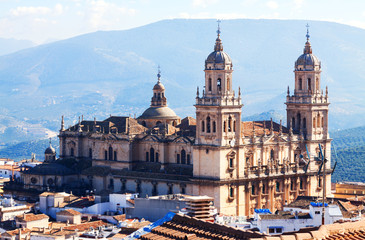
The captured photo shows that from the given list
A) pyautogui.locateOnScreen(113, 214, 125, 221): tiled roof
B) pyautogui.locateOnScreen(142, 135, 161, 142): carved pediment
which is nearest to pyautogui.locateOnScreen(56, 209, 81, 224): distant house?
pyautogui.locateOnScreen(113, 214, 125, 221): tiled roof

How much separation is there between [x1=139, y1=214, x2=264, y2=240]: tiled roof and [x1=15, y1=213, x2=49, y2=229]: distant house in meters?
49.1

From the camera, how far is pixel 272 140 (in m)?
90.4

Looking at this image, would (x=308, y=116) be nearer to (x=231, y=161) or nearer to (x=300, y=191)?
(x=300, y=191)

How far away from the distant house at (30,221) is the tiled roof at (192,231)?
161ft

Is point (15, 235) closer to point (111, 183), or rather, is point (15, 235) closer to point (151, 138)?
point (111, 183)

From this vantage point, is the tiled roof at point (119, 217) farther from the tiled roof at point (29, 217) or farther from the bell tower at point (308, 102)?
the bell tower at point (308, 102)

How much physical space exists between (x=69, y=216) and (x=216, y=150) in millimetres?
13011

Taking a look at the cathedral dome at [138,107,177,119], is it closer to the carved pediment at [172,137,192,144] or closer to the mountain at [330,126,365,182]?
the carved pediment at [172,137,192,144]

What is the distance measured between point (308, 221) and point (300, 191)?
3006 centimetres

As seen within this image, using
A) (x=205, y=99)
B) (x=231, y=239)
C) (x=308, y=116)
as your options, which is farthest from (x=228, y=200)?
(x=231, y=239)

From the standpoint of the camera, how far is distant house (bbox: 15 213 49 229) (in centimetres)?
7812

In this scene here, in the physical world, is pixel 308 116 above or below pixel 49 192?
above

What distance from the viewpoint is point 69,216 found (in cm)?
8175

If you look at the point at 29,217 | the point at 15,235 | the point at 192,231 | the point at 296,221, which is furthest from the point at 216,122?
the point at 192,231
